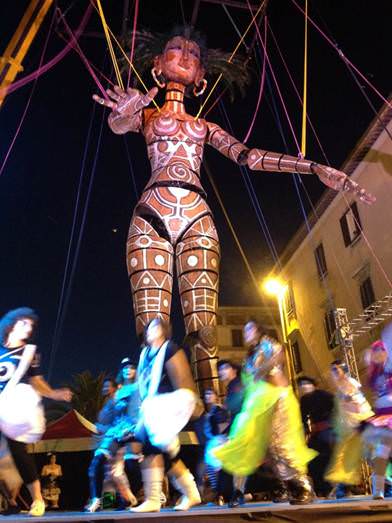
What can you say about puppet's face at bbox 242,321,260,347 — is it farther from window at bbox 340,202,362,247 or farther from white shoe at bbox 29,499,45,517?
window at bbox 340,202,362,247

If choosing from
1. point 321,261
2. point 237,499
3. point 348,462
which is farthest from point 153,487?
point 321,261

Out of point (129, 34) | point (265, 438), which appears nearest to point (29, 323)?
point (265, 438)

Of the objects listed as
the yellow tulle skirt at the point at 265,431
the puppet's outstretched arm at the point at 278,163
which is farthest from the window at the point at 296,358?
the yellow tulle skirt at the point at 265,431

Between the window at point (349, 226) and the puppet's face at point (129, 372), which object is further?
the window at point (349, 226)

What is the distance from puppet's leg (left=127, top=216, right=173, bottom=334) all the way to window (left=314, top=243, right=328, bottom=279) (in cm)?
1485

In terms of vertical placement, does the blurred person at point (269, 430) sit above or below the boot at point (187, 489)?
above

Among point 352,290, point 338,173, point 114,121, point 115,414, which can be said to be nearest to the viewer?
point 115,414

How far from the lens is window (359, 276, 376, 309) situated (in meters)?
15.9

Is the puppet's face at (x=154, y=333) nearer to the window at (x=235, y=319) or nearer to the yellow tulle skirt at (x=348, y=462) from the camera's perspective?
the yellow tulle skirt at (x=348, y=462)

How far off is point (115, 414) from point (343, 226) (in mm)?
15016

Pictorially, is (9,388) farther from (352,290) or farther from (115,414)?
(352,290)

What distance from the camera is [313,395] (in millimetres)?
5355

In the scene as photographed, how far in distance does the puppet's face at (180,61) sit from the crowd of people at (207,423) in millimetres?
3414

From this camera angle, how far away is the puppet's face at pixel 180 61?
6094 mm
